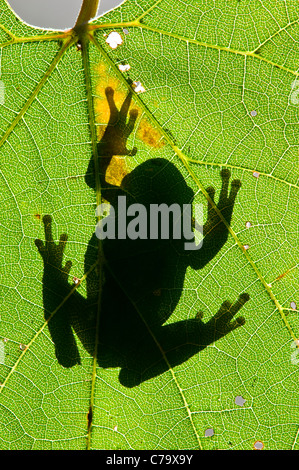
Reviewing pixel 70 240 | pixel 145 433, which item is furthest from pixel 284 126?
pixel 145 433

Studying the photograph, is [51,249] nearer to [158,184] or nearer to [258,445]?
[158,184]

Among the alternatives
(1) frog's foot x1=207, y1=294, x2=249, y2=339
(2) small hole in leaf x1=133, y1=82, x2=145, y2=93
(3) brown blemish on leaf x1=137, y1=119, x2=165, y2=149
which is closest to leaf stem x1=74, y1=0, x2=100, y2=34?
(2) small hole in leaf x1=133, y1=82, x2=145, y2=93

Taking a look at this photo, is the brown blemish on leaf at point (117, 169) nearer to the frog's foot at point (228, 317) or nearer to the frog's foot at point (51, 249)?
the frog's foot at point (51, 249)

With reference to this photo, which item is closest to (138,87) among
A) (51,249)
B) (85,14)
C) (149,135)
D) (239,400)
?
(149,135)

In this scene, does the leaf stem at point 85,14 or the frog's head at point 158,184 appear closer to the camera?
the leaf stem at point 85,14

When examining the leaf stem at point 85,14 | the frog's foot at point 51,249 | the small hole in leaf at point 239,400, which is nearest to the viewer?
the leaf stem at point 85,14

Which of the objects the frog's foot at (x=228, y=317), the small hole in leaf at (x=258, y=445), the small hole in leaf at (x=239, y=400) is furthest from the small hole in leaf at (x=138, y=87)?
the small hole in leaf at (x=258, y=445)

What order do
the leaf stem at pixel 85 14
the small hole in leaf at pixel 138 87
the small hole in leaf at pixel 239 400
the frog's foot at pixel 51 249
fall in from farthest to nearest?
the small hole in leaf at pixel 239 400
the frog's foot at pixel 51 249
the small hole in leaf at pixel 138 87
the leaf stem at pixel 85 14

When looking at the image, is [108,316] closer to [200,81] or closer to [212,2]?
[200,81]
